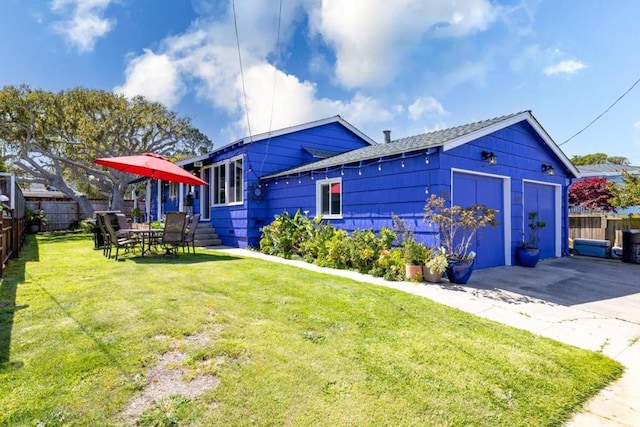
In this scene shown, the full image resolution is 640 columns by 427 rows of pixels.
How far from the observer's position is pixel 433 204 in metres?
6.78

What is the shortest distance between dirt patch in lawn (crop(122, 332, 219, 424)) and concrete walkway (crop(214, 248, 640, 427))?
103 inches

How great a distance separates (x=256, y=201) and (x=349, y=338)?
29.2ft

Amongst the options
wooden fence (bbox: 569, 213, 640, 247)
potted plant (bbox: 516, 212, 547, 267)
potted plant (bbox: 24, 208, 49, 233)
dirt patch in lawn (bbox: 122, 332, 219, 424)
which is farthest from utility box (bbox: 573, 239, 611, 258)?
potted plant (bbox: 24, 208, 49, 233)

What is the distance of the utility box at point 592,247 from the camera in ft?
34.2

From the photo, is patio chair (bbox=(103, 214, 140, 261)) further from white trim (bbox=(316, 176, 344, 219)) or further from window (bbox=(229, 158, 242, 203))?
white trim (bbox=(316, 176, 344, 219))

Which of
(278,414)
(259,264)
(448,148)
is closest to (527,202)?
(448,148)

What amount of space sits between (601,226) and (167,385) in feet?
44.0

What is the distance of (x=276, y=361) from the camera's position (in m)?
2.86

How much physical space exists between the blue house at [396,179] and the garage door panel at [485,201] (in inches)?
1.0

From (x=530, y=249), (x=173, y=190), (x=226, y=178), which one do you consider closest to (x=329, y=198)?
(x=226, y=178)

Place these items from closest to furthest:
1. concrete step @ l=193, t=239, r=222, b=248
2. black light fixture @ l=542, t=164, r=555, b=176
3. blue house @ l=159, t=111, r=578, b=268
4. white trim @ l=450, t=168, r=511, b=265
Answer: blue house @ l=159, t=111, r=578, b=268 → white trim @ l=450, t=168, r=511, b=265 → black light fixture @ l=542, t=164, r=555, b=176 → concrete step @ l=193, t=239, r=222, b=248

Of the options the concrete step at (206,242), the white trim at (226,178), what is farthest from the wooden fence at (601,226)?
the concrete step at (206,242)

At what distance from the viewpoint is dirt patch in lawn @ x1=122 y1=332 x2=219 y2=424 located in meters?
2.21

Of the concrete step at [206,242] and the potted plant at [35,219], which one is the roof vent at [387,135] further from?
the potted plant at [35,219]
